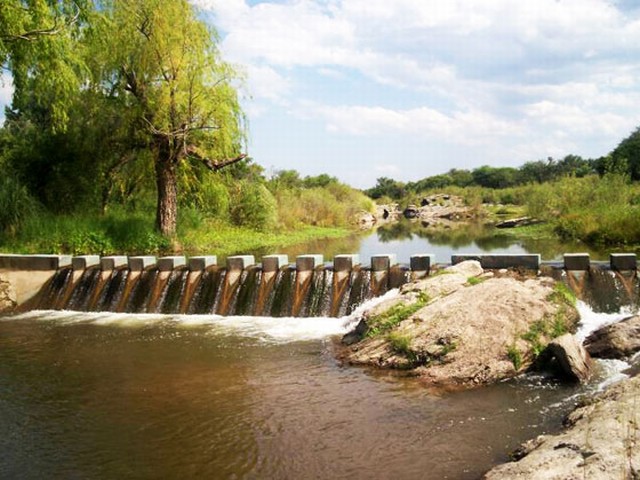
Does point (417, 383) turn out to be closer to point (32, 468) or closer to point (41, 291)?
point (32, 468)

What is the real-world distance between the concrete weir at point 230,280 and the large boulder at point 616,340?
2467 mm

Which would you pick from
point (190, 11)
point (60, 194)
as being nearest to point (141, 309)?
point (60, 194)

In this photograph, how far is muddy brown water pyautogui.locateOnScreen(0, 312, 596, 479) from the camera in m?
5.32

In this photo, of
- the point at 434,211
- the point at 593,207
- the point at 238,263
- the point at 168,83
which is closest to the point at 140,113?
the point at 168,83

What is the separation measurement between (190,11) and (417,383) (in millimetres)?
16185

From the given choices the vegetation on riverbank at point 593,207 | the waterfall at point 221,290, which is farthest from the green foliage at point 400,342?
the vegetation on riverbank at point 593,207

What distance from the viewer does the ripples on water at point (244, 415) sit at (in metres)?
5.32

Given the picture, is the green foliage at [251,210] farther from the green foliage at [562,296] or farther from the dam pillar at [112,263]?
the green foliage at [562,296]

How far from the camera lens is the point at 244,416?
255 inches

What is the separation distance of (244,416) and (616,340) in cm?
526

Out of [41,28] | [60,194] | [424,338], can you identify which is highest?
[41,28]

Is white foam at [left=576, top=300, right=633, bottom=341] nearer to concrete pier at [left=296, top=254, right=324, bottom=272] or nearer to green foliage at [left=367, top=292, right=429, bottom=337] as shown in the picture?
green foliage at [left=367, top=292, right=429, bottom=337]

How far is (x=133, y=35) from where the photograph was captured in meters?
18.7

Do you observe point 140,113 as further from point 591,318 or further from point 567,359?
point 567,359
